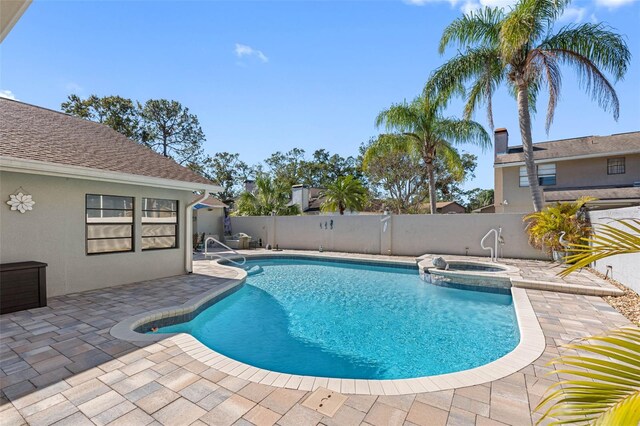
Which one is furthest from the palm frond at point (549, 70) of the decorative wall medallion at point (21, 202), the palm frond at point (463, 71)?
the decorative wall medallion at point (21, 202)

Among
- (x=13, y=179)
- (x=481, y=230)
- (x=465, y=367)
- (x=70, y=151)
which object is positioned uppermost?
(x=70, y=151)

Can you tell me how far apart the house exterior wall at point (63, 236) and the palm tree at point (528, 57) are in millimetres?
13429

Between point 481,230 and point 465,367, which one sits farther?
point 481,230

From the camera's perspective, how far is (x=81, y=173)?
696 centimetres

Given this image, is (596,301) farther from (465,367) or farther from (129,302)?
(129,302)

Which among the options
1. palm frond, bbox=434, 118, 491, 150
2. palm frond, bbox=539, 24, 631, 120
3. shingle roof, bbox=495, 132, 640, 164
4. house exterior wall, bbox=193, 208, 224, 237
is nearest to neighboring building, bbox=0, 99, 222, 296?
house exterior wall, bbox=193, 208, 224, 237

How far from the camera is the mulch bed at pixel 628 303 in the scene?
19.2ft

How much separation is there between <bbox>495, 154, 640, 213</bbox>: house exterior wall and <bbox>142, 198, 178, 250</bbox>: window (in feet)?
62.6

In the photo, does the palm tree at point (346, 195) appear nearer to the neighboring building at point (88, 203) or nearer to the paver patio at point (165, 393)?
the neighboring building at point (88, 203)

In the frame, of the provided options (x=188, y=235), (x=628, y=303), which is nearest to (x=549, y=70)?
(x=628, y=303)

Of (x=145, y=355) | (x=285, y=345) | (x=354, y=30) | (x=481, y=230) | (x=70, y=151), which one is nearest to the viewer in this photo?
(x=145, y=355)

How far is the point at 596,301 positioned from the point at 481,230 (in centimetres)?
703

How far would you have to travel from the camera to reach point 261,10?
31.0 feet

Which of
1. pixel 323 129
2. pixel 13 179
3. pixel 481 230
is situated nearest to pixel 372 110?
pixel 323 129
